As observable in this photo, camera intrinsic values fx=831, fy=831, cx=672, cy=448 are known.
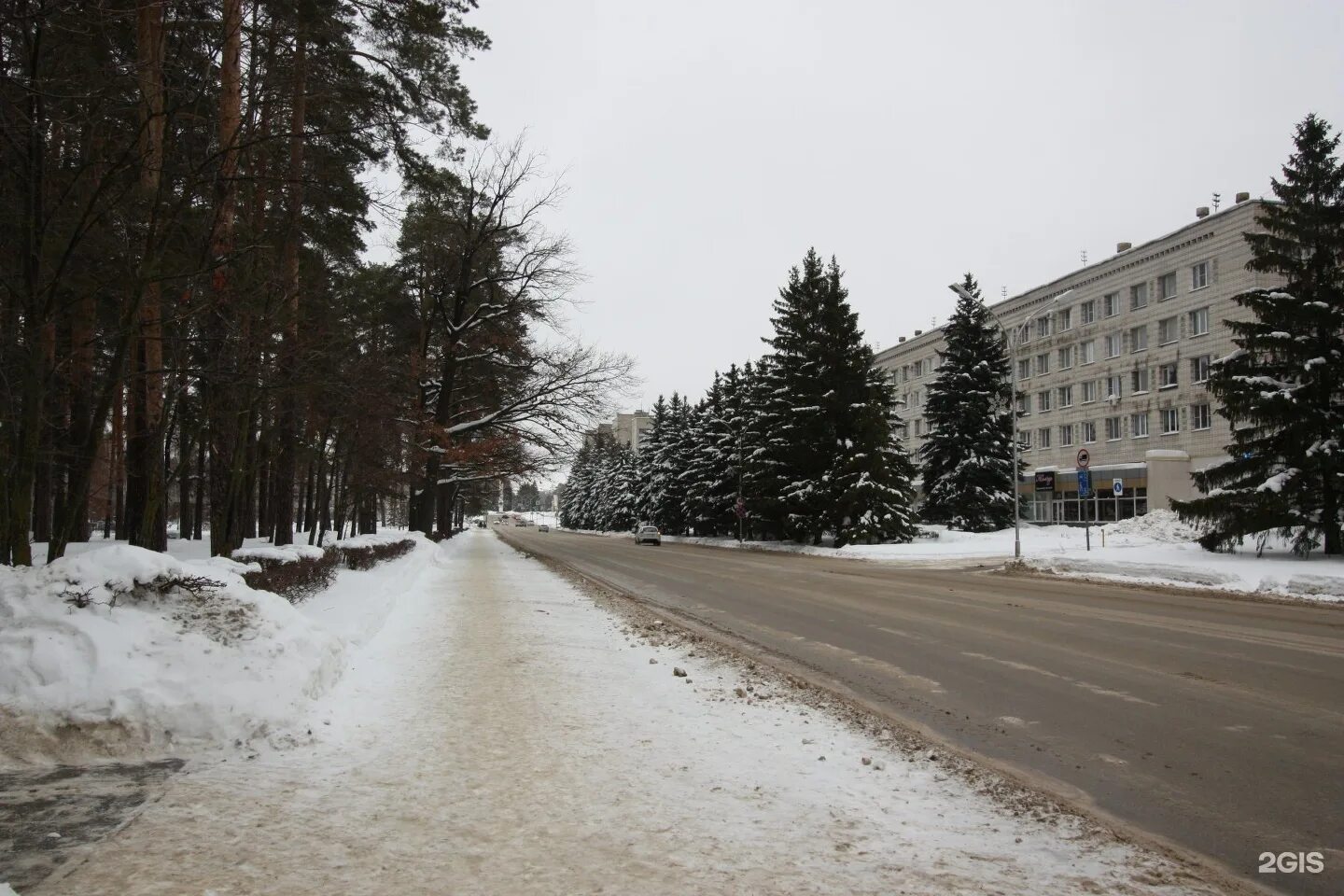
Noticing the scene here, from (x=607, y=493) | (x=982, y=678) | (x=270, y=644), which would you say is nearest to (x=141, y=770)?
(x=270, y=644)

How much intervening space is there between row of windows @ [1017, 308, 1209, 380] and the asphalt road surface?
33.2m

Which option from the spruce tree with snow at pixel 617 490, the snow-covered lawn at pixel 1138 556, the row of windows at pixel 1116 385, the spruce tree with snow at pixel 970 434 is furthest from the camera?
the spruce tree with snow at pixel 617 490

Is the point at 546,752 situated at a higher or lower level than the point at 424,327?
lower

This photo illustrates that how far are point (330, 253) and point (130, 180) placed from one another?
55.7ft

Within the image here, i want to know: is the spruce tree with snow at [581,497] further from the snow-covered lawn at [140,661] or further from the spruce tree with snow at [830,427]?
the snow-covered lawn at [140,661]

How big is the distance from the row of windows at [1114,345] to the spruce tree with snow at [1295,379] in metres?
23.6

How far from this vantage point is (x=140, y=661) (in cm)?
532

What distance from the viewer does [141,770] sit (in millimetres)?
4672

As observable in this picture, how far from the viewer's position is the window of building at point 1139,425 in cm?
4659

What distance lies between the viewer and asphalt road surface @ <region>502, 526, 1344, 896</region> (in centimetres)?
464

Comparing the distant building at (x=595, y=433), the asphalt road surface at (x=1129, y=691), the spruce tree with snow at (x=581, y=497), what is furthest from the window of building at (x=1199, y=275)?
the spruce tree with snow at (x=581, y=497)

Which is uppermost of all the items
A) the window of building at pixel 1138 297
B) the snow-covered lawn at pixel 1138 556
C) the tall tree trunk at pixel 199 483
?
the window of building at pixel 1138 297

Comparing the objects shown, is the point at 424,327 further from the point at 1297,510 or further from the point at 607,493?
A: the point at 607,493

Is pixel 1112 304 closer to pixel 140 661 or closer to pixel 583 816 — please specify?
pixel 583 816
